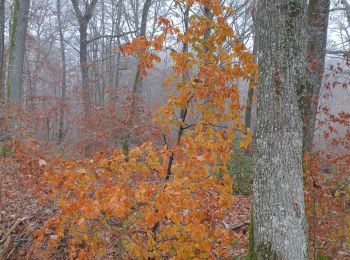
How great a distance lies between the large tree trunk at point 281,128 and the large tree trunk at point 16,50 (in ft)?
34.2

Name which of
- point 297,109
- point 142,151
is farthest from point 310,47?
point 142,151

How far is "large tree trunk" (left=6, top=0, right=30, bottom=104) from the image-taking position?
12.1 metres

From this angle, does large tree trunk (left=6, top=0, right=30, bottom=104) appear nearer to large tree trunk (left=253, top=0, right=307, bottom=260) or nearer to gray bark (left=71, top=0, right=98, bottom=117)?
gray bark (left=71, top=0, right=98, bottom=117)

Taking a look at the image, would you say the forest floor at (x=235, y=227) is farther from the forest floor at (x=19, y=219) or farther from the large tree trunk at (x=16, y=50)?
the large tree trunk at (x=16, y=50)

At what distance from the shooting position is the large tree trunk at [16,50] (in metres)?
12.1

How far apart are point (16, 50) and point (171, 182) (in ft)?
33.4

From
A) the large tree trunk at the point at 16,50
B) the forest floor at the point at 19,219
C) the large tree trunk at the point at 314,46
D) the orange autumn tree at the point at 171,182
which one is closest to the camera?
the orange autumn tree at the point at 171,182

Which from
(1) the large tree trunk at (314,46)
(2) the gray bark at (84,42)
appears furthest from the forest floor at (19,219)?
(2) the gray bark at (84,42)

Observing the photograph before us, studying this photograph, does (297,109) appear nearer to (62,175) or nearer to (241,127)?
(241,127)

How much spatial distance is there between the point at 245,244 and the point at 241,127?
203 centimetres

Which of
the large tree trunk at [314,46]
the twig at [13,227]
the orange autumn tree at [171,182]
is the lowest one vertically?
the twig at [13,227]

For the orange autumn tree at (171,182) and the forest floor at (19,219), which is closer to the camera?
the orange autumn tree at (171,182)

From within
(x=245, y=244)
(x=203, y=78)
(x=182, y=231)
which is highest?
(x=203, y=78)

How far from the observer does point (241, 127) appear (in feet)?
15.6
